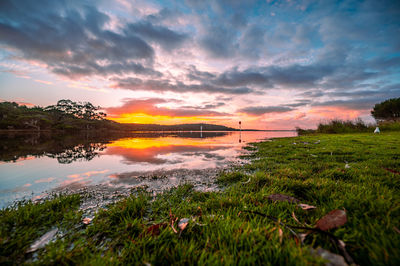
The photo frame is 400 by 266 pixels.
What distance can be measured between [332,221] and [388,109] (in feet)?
238

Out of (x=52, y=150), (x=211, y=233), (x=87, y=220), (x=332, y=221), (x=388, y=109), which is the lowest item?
(x=52, y=150)

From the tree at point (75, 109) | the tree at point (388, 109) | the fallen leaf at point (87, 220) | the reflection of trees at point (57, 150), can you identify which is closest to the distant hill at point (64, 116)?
the tree at point (75, 109)

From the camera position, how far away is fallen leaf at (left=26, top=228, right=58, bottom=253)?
5.12 feet

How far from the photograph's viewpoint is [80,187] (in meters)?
3.66

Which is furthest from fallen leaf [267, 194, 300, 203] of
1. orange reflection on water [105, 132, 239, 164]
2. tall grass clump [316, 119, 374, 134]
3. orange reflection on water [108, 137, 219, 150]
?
tall grass clump [316, 119, 374, 134]

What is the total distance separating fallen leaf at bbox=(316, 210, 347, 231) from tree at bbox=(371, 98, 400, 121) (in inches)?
2559

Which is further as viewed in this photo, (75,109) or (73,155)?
(75,109)

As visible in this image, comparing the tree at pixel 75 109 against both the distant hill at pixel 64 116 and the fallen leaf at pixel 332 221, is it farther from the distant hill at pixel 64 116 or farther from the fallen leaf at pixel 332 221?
the fallen leaf at pixel 332 221

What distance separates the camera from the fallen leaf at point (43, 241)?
1559 millimetres

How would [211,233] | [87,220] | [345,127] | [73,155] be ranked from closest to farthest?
1. [211,233]
2. [87,220]
3. [73,155]
4. [345,127]

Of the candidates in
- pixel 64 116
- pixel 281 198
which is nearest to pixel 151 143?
pixel 281 198

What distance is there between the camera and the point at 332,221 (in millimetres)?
1475

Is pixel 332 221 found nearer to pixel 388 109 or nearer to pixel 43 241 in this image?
pixel 43 241

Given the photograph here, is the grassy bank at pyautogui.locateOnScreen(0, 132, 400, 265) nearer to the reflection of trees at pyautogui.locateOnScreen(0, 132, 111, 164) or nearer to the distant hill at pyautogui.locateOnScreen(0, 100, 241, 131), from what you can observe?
the reflection of trees at pyautogui.locateOnScreen(0, 132, 111, 164)
